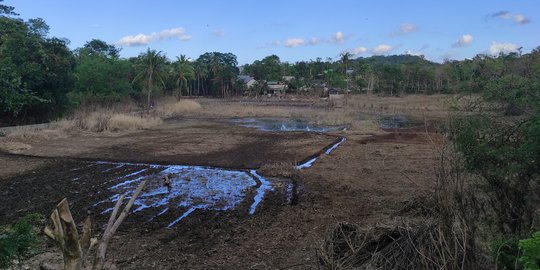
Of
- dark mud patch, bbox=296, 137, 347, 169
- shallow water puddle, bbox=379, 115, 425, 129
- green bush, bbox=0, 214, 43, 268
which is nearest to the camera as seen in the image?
green bush, bbox=0, 214, 43, 268

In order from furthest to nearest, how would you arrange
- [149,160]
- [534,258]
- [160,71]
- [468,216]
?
[160,71], [149,160], [468,216], [534,258]

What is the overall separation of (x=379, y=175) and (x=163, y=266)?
32.7 feet

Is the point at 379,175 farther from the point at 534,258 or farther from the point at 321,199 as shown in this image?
the point at 534,258

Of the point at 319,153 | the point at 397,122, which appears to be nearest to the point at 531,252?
the point at 319,153

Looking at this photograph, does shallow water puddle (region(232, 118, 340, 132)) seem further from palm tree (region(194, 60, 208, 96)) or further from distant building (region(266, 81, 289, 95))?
palm tree (region(194, 60, 208, 96))

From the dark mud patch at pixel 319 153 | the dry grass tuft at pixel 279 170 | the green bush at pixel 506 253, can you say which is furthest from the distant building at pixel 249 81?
the green bush at pixel 506 253

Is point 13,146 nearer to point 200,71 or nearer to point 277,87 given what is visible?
point 200,71

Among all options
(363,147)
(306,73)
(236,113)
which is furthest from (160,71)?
(306,73)

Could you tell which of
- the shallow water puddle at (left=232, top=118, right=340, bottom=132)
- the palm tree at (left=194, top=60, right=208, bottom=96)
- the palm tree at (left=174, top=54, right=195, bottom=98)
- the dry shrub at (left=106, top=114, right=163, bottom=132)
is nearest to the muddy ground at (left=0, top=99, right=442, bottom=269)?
the dry shrub at (left=106, top=114, right=163, bottom=132)

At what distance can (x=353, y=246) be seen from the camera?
5586 millimetres

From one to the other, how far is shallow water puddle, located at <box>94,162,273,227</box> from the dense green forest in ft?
15.0

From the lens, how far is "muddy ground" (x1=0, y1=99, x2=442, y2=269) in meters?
8.07

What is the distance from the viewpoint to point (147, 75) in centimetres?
4800

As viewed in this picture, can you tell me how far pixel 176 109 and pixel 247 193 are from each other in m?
39.5
